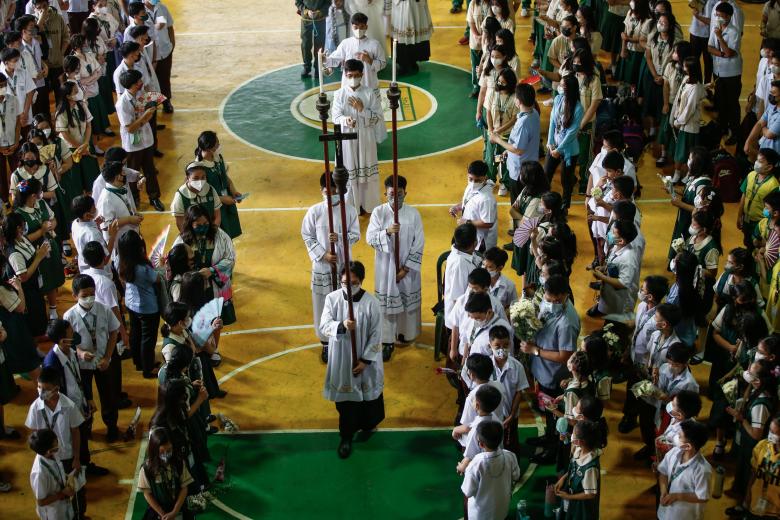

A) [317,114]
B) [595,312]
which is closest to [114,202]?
[595,312]

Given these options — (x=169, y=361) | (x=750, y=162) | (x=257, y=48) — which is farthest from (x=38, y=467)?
(x=257, y=48)

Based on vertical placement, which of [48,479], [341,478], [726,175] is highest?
[726,175]

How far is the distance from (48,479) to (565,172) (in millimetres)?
7816

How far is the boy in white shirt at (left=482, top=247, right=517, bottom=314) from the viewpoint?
32.4ft

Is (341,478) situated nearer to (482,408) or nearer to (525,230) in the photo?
(482,408)

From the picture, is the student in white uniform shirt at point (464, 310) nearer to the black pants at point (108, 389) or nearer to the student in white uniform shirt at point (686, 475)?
the student in white uniform shirt at point (686, 475)

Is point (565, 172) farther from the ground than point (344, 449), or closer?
farther from the ground

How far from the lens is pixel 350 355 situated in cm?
966

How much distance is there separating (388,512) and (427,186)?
255 inches

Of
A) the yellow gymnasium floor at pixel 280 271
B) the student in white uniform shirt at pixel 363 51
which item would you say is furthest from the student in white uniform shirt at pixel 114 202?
the student in white uniform shirt at pixel 363 51

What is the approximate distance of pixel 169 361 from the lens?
9016 mm

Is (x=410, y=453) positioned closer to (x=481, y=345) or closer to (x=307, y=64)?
(x=481, y=345)

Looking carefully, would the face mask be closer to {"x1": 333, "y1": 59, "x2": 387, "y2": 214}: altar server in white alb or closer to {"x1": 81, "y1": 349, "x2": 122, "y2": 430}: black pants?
{"x1": 81, "y1": 349, "x2": 122, "y2": 430}: black pants

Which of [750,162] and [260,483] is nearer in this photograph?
[260,483]
